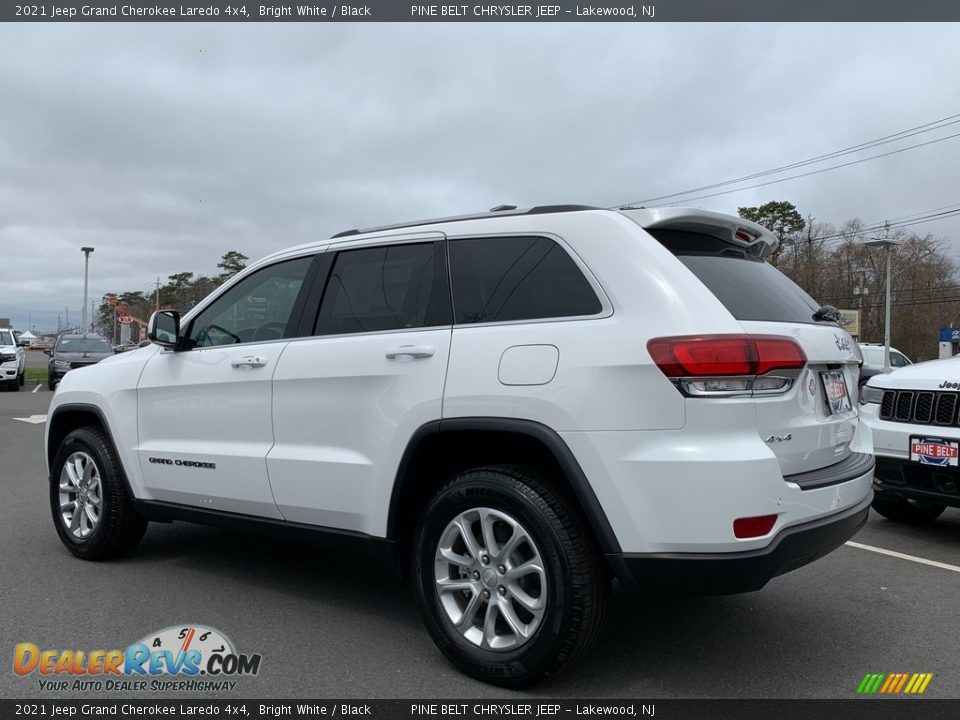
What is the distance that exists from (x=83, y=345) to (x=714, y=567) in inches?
987

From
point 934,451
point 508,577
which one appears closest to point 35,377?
point 934,451

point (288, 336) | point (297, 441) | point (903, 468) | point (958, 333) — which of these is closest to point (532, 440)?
point (297, 441)

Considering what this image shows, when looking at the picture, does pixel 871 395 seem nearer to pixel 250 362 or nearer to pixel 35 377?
pixel 250 362

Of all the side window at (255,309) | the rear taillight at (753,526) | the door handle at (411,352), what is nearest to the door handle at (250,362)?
the side window at (255,309)

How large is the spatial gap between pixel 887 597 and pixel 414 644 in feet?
8.90

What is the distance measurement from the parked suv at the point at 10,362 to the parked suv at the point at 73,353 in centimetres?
84

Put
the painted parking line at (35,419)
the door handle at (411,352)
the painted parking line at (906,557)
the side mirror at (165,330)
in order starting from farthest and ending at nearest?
the painted parking line at (35,419) → the painted parking line at (906,557) → the side mirror at (165,330) → the door handle at (411,352)

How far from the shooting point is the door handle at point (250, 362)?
164 inches

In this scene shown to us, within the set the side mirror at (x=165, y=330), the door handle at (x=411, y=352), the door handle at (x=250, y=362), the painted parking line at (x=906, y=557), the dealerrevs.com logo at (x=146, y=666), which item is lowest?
the painted parking line at (x=906, y=557)

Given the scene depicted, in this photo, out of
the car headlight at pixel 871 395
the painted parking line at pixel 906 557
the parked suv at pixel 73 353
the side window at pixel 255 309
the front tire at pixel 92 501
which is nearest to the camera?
the side window at pixel 255 309

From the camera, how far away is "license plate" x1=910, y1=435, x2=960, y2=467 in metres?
5.32

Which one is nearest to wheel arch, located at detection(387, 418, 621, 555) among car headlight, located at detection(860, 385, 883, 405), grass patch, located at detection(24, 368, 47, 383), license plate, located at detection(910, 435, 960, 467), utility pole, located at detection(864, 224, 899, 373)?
license plate, located at detection(910, 435, 960, 467)

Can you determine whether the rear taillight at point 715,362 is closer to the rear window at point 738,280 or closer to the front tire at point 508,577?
the rear window at point 738,280

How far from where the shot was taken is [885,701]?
3.20m
